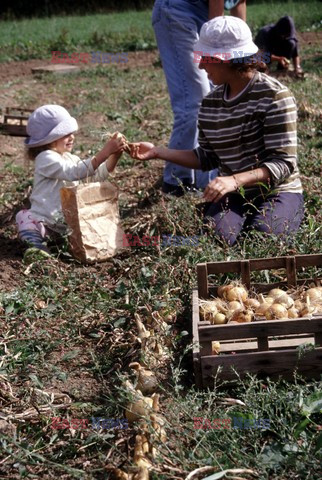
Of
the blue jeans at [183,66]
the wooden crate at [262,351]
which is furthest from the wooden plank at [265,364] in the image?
the blue jeans at [183,66]

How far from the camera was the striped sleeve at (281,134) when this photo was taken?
12.3 ft

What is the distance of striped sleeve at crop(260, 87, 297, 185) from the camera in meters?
3.76

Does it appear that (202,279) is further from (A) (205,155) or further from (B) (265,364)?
(A) (205,155)

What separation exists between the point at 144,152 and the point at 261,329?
5.98 feet

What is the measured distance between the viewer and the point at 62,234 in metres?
4.18

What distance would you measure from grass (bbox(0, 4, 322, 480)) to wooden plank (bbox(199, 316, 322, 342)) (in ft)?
0.37

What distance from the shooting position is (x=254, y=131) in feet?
12.8

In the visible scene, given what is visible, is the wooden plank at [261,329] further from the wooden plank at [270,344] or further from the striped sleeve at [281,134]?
the striped sleeve at [281,134]

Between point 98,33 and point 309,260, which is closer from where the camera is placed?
point 309,260

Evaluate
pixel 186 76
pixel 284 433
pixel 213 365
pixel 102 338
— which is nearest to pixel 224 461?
pixel 284 433

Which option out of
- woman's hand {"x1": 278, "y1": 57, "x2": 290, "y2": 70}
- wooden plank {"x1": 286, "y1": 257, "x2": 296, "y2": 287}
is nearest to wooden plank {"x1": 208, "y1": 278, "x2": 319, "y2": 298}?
wooden plank {"x1": 286, "y1": 257, "x2": 296, "y2": 287}

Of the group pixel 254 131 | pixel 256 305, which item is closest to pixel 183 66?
pixel 254 131

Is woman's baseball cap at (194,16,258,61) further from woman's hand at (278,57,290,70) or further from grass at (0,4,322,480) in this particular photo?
woman's hand at (278,57,290,70)

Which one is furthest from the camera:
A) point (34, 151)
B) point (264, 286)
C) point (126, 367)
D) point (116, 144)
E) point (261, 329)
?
point (34, 151)
